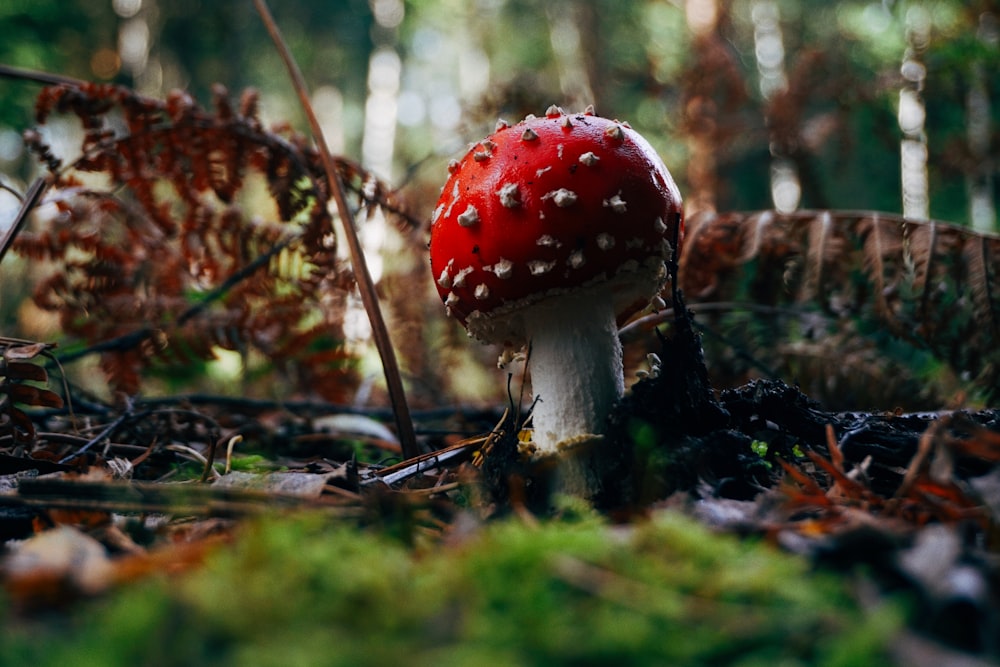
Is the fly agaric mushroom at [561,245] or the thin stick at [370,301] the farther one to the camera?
the thin stick at [370,301]

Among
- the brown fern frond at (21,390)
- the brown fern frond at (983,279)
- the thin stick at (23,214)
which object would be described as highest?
the thin stick at (23,214)

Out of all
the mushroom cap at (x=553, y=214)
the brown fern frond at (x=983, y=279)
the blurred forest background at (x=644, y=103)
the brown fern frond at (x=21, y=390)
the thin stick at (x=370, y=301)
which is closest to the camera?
the mushroom cap at (x=553, y=214)

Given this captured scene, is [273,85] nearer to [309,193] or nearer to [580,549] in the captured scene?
[309,193]

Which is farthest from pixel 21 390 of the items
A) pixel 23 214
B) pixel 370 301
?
pixel 370 301

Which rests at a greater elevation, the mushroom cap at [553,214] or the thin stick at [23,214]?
the thin stick at [23,214]

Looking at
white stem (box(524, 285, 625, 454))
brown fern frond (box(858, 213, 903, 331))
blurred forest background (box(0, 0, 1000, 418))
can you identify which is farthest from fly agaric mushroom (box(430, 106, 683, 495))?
brown fern frond (box(858, 213, 903, 331))

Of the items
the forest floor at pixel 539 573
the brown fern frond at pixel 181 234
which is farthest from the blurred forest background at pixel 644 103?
the forest floor at pixel 539 573

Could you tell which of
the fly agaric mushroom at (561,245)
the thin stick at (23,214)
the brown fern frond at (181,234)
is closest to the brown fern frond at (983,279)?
the fly agaric mushroom at (561,245)

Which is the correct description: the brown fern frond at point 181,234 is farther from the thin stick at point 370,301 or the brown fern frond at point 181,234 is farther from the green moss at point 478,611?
the green moss at point 478,611

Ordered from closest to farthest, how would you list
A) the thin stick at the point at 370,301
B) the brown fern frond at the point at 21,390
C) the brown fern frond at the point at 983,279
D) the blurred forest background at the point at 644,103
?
the brown fern frond at the point at 21,390, the thin stick at the point at 370,301, the brown fern frond at the point at 983,279, the blurred forest background at the point at 644,103
